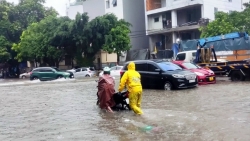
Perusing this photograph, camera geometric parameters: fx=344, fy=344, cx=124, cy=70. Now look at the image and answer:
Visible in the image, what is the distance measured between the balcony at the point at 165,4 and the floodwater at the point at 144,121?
25516 mm

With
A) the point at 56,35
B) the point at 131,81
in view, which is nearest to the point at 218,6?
the point at 56,35

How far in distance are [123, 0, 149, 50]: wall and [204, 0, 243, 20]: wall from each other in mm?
12087

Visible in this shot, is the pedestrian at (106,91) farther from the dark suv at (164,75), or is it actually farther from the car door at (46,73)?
the car door at (46,73)

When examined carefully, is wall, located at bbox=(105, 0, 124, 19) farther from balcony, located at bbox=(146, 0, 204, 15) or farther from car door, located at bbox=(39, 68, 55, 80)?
car door, located at bbox=(39, 68, 55, 80)

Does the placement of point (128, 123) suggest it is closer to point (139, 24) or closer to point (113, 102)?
point (113, 102)

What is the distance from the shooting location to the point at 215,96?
1375 cm

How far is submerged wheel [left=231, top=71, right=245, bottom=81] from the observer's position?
19.9 meters

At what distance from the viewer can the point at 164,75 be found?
55.4 ft

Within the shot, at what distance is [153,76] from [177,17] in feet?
86.2

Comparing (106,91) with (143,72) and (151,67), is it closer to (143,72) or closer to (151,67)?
(151,67)

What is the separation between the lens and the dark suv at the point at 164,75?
16547 mm

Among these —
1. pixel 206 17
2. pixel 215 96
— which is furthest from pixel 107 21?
pixel 215 96

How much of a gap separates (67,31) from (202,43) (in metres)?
24.0

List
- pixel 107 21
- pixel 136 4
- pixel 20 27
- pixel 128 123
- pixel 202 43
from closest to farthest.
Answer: pixel 128 123 < pixel 202 43 < pixel 107 21 < pixel 136 4 < pixel 20 27
